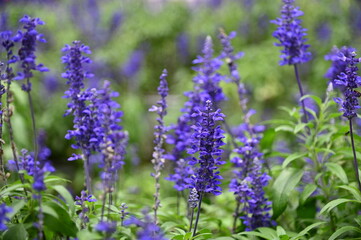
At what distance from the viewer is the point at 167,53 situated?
34.0ft

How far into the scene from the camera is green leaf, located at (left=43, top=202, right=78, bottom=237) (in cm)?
253

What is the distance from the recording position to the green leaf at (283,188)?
11.2 ft

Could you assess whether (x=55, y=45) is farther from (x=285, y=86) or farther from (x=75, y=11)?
(x=285, y=86)

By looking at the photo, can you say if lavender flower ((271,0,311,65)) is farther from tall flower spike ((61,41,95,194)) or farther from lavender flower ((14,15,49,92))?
lavender flower ((14,15,49,92))

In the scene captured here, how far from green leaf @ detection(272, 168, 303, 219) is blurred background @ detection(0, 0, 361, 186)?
13.9 ft

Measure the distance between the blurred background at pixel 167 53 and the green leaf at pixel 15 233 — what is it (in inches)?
195

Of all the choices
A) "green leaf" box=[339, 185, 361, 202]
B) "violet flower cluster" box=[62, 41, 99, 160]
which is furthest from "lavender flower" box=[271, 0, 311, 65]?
"violet flower cluster" box=[62, 41, 99, 160]

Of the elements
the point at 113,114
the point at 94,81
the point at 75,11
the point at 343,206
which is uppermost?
the point at 75,11

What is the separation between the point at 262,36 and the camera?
1006cm

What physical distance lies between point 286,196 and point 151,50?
24.1ft

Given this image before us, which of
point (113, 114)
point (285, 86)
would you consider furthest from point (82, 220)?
point (285, 86)

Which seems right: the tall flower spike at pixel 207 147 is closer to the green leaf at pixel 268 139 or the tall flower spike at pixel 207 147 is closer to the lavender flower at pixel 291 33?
the lavender flower at pixel 291 33

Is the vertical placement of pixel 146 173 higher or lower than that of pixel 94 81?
lower

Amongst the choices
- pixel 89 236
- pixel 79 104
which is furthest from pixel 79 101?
pixel 89 236
